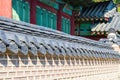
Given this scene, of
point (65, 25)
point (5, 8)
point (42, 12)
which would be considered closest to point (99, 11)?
point (65, 25)

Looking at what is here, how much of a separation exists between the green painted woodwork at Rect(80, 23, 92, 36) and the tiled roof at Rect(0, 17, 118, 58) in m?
13.3

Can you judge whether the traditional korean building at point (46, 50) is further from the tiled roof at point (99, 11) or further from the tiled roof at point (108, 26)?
the tiled roof at point (99, 11)

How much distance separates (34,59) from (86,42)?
409 centimetres

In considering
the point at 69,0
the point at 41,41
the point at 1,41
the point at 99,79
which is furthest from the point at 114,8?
the point at 1,41

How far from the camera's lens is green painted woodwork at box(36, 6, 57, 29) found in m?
14.2

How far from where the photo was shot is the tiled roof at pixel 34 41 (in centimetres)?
465

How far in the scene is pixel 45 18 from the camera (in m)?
15.0

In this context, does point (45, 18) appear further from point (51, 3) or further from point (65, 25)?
point (65, 25)

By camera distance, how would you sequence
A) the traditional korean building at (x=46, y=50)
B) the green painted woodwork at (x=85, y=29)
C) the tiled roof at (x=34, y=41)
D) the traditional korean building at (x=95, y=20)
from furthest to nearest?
the green painted woodwork at (x=85, y=29)
the traditional korean building at (x=95, y=20)
the traditional korean building at (x=46, y=50)
the tiled roof at (x=34, y=41)

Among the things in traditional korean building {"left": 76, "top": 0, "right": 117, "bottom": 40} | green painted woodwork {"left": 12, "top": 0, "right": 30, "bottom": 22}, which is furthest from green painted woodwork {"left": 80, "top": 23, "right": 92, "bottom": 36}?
green painted woodwork {"left": 12, "top": 0, "right": 30, "bottom": 22}

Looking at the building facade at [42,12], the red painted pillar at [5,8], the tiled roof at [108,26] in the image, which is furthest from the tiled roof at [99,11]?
the red painted pillar at [5,8]

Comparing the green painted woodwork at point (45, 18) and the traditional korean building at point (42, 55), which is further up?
the green painted woodwork at point (45, 18)

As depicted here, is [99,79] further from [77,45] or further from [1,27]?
[1,27]

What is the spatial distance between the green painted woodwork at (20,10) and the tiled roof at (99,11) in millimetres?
9453
